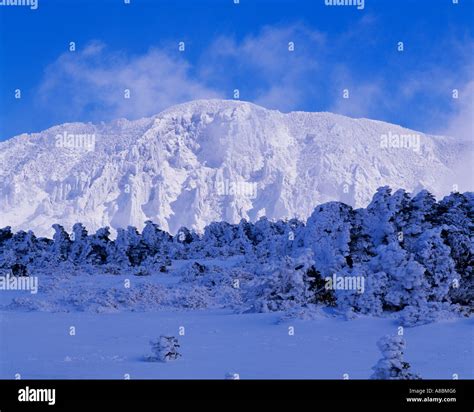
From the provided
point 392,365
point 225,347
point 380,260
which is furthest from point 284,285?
point 392,365

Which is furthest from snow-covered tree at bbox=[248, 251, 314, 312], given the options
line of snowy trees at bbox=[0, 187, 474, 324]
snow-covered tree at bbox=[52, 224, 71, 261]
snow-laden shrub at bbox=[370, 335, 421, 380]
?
snow-covered tree at bbox=[52, 224, 71, 261]

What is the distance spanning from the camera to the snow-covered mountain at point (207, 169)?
94.5m

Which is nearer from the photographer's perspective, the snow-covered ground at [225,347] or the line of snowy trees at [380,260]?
the snow-covered ground at [225,347]

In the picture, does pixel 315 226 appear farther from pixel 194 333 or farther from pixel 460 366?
pixel 460 366

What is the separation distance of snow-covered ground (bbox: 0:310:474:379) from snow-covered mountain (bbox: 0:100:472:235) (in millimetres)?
72958

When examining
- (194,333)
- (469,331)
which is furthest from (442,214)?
(194,333)

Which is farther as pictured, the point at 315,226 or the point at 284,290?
the point at 315,226

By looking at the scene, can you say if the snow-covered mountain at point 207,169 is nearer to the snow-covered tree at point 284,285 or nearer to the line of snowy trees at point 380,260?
the line of snowy trees at point 380,260

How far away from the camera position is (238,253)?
33625 mm

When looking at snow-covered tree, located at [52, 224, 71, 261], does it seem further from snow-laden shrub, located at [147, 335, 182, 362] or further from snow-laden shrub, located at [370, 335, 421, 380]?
snow-laden shrub, located at [370, 335, 421, 380]

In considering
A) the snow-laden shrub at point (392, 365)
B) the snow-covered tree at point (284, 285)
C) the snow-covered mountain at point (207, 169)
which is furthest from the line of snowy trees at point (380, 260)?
the snow-covered mountain at point (207, 169)

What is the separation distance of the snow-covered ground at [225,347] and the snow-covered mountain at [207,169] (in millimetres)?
72958
